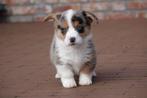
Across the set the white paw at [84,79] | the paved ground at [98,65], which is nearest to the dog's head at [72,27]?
the white paw at [84,79]

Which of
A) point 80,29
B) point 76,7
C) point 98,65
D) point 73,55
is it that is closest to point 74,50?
point 73,55

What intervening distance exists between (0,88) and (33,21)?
7.19 m

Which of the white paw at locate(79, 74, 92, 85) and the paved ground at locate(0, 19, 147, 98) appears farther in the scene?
the white paw at locate(79, 74, 92, 85)

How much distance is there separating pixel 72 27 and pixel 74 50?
30cm

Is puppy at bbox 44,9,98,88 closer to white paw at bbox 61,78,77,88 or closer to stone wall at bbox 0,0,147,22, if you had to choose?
white paw at bbox 61,78,77,88

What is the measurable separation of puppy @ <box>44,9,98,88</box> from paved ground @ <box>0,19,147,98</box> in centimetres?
12

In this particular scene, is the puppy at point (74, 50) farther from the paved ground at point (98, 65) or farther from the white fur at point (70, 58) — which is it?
the paved ground at point (98, 65)

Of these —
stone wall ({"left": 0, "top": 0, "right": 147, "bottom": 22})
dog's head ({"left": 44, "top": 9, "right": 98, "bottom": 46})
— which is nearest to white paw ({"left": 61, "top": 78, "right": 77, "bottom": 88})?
dog's head ({"left": 44, "top": 9, "right": 98, "bottom": 46})

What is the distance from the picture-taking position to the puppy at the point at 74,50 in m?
4.40

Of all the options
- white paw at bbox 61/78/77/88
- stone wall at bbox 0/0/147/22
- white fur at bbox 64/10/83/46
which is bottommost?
stone wall at bbox 0/0/147/22

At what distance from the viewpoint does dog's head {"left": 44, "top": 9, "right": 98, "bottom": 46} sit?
433cm

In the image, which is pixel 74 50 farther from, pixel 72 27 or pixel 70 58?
pixel 72 27

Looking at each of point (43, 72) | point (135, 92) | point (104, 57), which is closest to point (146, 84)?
point (135, 92)

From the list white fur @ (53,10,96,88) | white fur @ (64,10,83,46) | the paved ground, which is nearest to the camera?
white fur @ (64,10,83,46)
